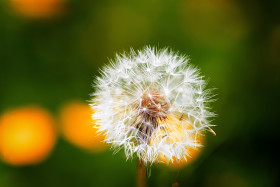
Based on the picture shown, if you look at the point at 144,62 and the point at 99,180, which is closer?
the point at 144,62

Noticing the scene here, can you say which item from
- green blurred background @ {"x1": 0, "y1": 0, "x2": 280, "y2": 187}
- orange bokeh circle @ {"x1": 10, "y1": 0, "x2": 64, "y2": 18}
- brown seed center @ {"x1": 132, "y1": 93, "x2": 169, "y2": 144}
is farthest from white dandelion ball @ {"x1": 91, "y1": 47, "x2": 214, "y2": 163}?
orange bokeh circle @ {"x1": 10, "y1": 0, "x2": 64, "y2": 18}

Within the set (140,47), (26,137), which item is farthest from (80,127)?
(140,47)

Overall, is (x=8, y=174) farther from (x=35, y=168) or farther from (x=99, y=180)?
(x=99, y=180)

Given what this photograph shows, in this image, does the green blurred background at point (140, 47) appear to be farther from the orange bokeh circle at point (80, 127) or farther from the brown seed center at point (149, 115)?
the brown seed center at point (149, 115)

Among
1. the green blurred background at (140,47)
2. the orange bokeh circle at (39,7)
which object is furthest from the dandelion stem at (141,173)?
the orange bokeh circle at (39,7)

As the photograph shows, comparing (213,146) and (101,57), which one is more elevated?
(101,57)

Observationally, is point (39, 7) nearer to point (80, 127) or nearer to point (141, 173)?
point (80, 127)

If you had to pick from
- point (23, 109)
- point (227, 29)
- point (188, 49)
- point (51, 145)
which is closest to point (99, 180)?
point (51, 145)
